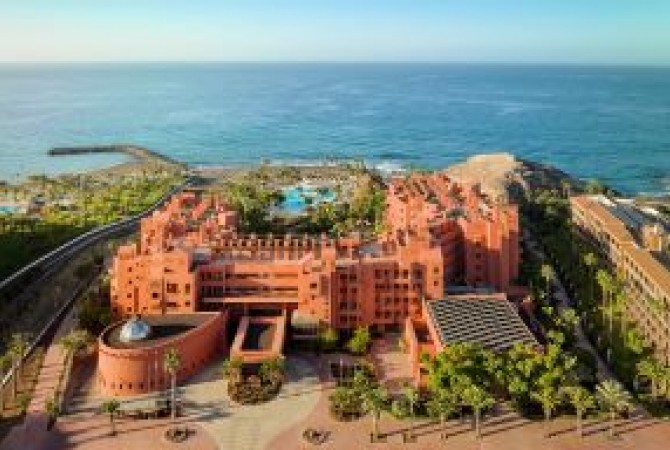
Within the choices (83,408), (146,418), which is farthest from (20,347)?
(146,418)

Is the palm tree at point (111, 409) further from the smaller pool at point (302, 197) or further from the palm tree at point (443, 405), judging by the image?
the smaller pool at point (302, 197)

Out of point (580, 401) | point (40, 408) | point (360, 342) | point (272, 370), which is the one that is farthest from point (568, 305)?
point (40, 408)

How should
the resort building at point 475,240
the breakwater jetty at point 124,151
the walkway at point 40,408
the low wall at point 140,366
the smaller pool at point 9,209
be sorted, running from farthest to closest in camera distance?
the breakwater jetty at point 124,151
the smaller pool at point 9,209
the resort building at point 475,240
the low wall at point 140,366
the walkway at point 40,408

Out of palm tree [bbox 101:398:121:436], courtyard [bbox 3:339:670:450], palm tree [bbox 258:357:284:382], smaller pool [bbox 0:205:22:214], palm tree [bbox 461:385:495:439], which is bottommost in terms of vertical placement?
courtyard [bbox 3:339:670:450]

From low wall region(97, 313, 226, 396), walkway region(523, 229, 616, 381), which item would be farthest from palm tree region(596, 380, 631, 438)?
low wall region(97, 313, 226, 396)

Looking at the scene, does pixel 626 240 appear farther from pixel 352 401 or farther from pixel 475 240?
pixel 352 401

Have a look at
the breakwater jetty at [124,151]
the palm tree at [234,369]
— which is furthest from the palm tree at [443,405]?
the breakwater jetty at [124,151]

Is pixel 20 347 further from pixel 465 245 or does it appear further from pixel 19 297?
pixel 465 245

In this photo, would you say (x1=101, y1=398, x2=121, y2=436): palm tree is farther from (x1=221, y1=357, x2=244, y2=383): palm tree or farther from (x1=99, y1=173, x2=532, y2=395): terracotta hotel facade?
(x1=221, y1=357, x2=244, y2=383): palm tree
